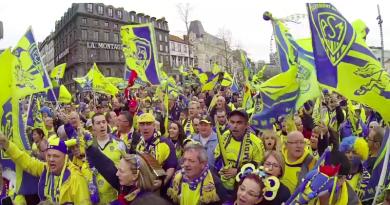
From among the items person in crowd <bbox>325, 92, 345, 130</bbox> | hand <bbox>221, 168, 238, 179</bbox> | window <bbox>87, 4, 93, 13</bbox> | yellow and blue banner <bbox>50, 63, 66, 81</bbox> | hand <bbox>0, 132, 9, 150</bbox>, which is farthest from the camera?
window <bbox>87, 4, 93, 13</bbox>

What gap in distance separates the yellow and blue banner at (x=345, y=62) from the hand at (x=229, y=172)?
4.39ft

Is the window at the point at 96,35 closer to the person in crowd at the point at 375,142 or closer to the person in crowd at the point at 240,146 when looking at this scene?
the person in crowd at the point at 240,146

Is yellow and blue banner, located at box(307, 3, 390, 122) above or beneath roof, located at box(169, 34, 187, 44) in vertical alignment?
beneath

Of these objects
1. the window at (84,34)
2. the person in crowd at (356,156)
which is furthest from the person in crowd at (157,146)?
the window at (84,34)

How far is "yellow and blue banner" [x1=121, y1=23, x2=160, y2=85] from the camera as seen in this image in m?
10.6

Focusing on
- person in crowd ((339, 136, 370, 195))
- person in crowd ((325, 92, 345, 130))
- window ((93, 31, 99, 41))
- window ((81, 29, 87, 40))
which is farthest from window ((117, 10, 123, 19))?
person in crowd ((339, 136, 370, 195))

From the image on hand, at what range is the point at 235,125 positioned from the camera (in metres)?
5.05

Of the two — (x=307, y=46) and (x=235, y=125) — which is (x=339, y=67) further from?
(x=307, y=46)

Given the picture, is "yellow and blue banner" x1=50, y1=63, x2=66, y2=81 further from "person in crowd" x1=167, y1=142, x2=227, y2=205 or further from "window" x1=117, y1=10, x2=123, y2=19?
"window" x1=117, y1=10, x2=123, y2=19

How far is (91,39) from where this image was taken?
77.4 m

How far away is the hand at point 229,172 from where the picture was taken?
479cm

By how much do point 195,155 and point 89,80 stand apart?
47.4 ft

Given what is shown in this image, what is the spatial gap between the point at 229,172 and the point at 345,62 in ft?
5.47

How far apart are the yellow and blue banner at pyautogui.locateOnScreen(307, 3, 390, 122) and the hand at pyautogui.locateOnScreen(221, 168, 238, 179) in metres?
1.34
